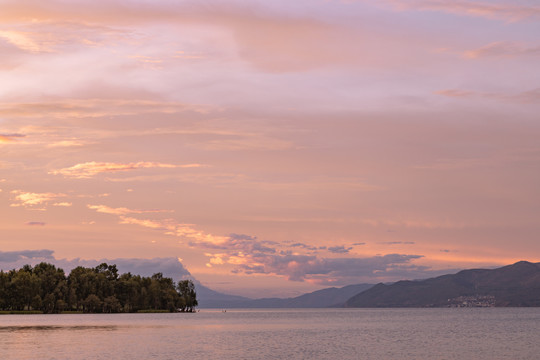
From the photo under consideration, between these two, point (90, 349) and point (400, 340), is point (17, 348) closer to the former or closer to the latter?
point (90, 349)

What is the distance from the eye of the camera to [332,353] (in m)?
104

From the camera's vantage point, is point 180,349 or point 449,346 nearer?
point 180,349

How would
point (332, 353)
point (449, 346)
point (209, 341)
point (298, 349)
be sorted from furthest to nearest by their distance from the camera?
point (209, 341) → point (449, 346) → point (298, 349) → point (332, 353)

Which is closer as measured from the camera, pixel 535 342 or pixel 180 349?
pixel 180 349

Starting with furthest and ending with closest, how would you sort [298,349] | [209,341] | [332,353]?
1. [209,341]
2. [298,349]
3. [332,353]

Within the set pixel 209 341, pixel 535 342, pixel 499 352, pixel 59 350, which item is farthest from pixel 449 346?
pixel 59 350

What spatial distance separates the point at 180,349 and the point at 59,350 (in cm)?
1886

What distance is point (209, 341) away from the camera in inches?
5148

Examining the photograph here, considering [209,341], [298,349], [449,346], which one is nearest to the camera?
[298,349]

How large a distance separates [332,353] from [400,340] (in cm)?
3533

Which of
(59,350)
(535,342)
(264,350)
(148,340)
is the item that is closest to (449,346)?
(535,342)

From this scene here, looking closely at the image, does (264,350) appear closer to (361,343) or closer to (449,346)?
(361,343)

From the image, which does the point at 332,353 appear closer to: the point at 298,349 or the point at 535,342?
the point at 298,349

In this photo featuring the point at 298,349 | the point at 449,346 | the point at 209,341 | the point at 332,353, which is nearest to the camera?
the point at 332,353
